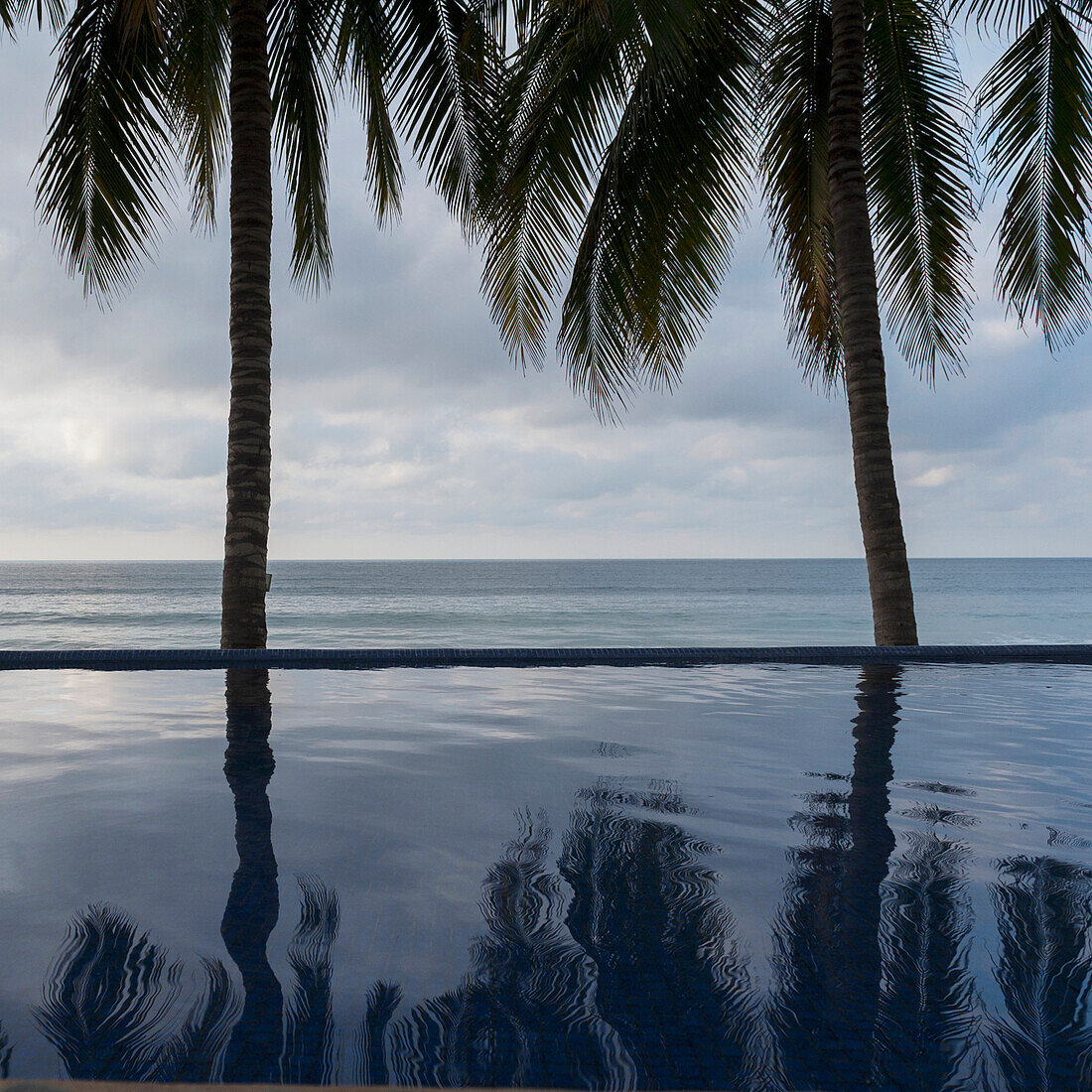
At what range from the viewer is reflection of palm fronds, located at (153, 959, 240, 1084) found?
1456 mm

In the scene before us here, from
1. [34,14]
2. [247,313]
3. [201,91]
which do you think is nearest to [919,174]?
[247,313]

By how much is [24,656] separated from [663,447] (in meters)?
65.0

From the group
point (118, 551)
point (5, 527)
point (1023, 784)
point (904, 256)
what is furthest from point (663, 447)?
point (1023, 784)

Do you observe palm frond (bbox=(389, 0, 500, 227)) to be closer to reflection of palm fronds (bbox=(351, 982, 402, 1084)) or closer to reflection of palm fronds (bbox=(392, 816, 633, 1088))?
reflection of palm fronds (bbox=(392, 816, 633, 1088))

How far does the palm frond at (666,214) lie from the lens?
279 inches

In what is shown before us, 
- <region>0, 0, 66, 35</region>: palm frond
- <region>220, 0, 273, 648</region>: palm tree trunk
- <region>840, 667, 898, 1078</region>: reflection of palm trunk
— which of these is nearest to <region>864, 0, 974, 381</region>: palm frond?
<region>840, 667, 898, 1078</region>: reflection of palm trunk

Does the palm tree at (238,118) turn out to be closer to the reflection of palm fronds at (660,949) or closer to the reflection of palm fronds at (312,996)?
the reflection of palm fronds at (660,949)

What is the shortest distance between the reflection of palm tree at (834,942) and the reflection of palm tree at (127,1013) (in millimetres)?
1022

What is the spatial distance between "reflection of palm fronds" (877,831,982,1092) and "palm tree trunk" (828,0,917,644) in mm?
4789

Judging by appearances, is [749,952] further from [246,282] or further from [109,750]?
[246,282]

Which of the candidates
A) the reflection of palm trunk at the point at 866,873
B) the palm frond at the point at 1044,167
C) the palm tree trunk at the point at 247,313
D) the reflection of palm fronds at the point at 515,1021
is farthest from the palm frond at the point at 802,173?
the reflection of palm fronds at the point at 515,1021

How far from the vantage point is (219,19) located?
6.95 meters

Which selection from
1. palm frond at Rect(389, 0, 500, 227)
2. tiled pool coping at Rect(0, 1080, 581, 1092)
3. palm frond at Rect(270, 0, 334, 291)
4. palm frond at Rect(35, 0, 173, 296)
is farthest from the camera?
palm frond at Rect(270, 0, 334, 291)

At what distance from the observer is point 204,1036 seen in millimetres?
1567
